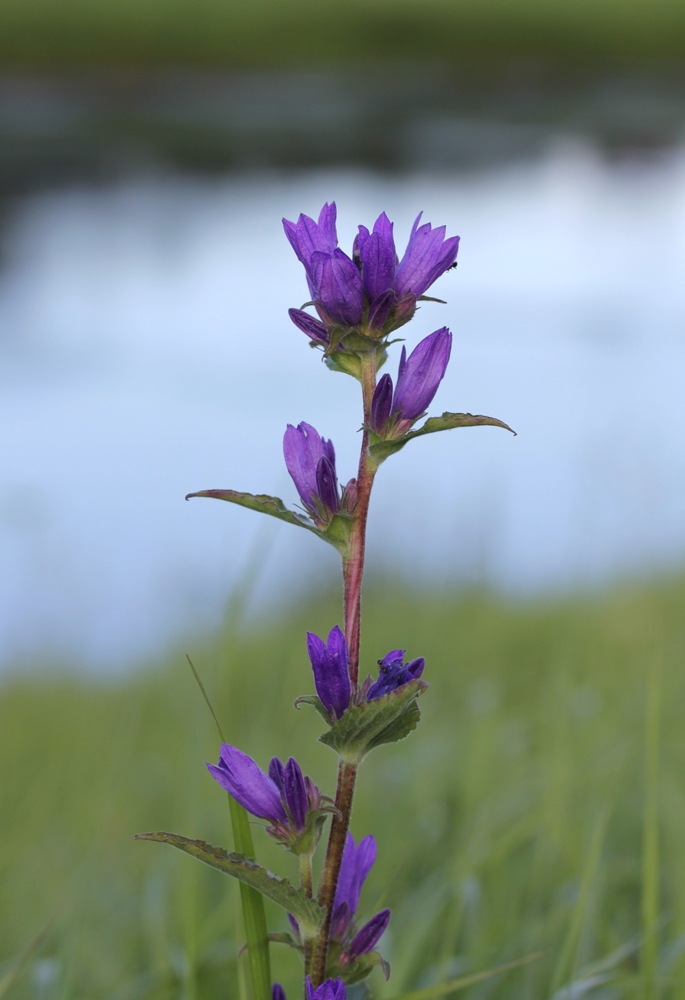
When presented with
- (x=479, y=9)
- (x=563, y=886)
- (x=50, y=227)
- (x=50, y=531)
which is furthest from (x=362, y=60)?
(x=563, y=886)

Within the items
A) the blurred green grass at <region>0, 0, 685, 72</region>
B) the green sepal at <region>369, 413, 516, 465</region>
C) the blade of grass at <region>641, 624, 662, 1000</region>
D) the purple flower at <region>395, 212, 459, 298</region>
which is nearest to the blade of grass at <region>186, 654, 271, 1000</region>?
the green sepal at <region>369, 413, 516, 465</region>

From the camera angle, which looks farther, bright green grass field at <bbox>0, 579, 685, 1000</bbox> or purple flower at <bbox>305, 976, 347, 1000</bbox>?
bright green grass field at <bbox>0, 579, 685, 1000</bbox>

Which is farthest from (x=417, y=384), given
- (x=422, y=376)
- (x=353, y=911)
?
(x=353, y=911)

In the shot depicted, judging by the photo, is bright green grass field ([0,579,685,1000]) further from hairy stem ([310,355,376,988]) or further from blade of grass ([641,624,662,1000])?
Answer: hairy stem ([310,355,376,988])

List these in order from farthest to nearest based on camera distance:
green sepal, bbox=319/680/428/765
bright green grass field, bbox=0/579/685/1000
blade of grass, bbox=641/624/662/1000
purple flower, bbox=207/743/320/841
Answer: bright green grass field, bbox=0/579/685/1000
blade of grass, bbox=641/624/662/1000
purple flower, bbox=207/743/320/841
green sepal, bbox=319/680/428/765

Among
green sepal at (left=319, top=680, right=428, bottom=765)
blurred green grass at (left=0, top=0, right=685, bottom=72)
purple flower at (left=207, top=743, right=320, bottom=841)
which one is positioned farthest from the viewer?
blurred green grass at (left=0, top=0, right=685, bottom=72)

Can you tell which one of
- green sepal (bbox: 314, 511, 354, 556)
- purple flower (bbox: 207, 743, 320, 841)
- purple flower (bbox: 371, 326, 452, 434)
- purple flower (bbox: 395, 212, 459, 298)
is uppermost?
purple flower (bbox: 395, 212, 459, 298)

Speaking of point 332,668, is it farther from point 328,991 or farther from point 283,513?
point 328,991
